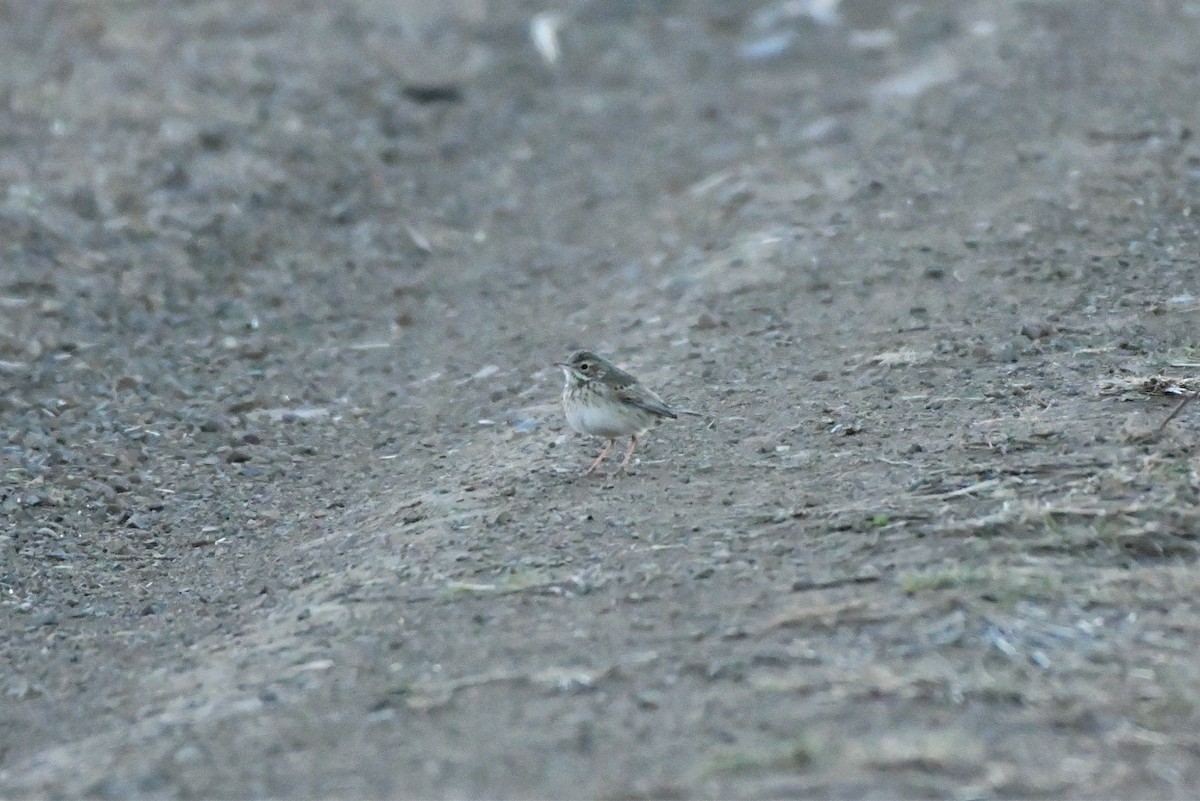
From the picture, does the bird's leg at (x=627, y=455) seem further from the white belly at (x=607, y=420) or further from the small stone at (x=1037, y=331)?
the small stone at (x=1037, y=331)

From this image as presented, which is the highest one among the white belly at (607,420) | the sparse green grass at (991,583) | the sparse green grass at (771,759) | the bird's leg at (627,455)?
the white belly at (607,420)

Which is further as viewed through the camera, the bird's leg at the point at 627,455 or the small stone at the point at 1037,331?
the small stone at the point at 1037,331

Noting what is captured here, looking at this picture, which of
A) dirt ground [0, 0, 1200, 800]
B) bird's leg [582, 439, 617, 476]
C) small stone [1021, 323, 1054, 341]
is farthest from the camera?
small stone [1021, 323, 1054, 341]

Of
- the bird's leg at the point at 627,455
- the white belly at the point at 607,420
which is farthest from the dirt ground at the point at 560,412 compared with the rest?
the white belly at the point at 607,420

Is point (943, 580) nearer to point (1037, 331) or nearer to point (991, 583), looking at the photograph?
point (991, 583)

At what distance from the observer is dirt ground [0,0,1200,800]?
5.72 m

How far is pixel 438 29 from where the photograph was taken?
59.8 feet

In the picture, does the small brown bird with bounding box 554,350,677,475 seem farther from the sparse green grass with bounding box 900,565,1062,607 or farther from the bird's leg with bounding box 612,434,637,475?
the sparse green grass with bounding box 900,565,1062,607

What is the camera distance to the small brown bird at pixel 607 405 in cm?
825

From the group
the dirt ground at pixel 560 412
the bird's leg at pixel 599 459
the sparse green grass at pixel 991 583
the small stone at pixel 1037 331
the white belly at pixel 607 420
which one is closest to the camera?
the dirt ground at pixel 560 412

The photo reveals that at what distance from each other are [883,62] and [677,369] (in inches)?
321

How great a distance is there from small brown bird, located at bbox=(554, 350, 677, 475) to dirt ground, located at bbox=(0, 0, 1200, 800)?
242 millimetres

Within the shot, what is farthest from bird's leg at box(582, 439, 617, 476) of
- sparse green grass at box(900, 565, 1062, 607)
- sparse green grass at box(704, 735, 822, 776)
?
sparse green grass at box(704, 735, 822, 776)

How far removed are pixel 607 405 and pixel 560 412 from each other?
4.92 ft
